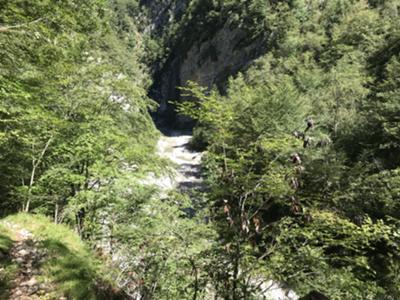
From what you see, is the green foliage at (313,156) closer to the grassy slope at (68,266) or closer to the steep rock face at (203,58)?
the grassy slope at (68,266)

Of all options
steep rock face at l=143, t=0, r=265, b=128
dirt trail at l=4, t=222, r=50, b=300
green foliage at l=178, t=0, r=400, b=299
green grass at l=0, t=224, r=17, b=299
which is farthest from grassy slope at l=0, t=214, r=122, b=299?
steep rock face at l=143, t=0, r=265, b=128

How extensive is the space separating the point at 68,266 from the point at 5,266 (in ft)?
2.98

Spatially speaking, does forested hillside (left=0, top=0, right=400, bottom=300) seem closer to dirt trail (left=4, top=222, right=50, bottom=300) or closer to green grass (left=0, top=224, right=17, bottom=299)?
green grass (left=0, top=224, right=17, bottom=299)

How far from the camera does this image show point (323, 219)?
3.73 m

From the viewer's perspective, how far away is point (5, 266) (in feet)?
15.4

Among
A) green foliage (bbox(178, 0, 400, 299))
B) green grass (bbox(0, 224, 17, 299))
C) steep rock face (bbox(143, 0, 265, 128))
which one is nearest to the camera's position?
green foliage (bbox(178, 0, 400, 299))

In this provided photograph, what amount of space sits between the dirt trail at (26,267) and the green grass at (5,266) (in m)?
0.07

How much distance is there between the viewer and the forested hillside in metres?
3.95

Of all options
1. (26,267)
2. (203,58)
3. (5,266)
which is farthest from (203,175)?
(203,58)

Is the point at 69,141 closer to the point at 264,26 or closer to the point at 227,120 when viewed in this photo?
the point at 227,120

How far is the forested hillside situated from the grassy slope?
0.17 m

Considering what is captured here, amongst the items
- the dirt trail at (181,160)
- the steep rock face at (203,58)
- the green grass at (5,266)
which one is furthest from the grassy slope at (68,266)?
the steep rock face at (203,58)

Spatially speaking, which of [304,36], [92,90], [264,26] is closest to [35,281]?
[92,90]

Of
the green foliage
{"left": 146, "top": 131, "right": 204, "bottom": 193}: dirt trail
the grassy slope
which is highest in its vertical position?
the green foliage
